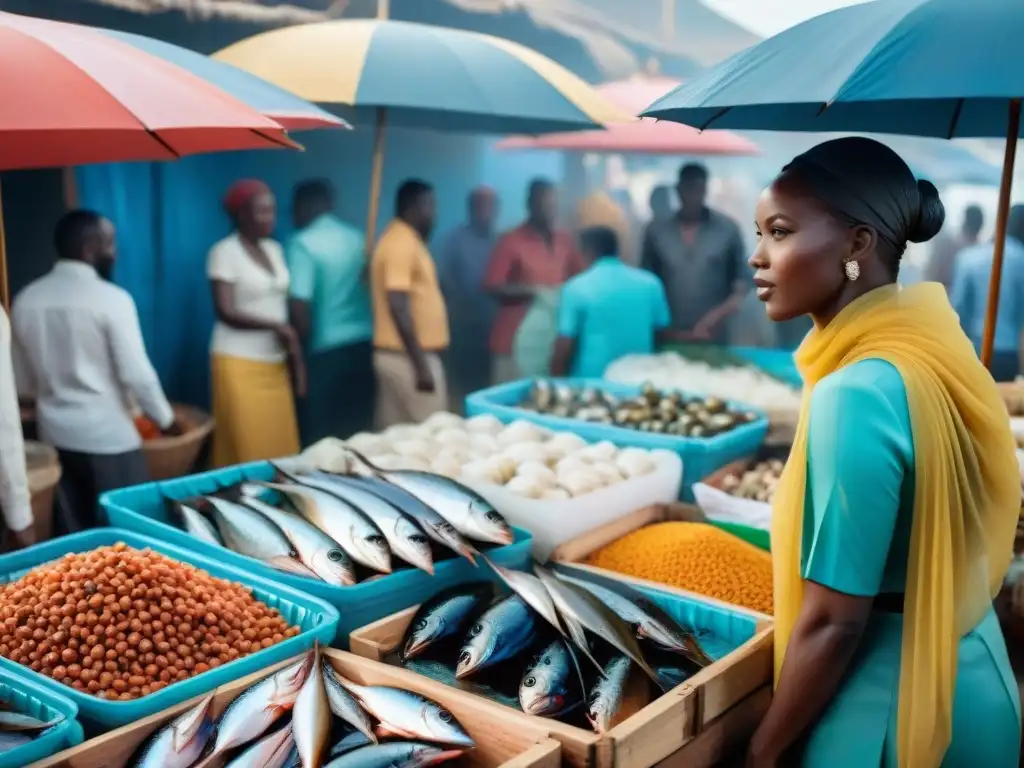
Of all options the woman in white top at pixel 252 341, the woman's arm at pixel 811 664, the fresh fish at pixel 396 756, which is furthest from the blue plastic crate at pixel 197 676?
the woman in white top at pixel 252 341

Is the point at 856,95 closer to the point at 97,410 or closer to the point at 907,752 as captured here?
the point at 907,752

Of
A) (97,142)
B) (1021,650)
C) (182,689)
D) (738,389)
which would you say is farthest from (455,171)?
(182,689)

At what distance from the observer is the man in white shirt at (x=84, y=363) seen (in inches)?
164

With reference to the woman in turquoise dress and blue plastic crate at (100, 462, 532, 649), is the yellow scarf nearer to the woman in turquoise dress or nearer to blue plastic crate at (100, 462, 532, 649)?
A: the woman in turquoise dress

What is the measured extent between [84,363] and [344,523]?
2.17 metres

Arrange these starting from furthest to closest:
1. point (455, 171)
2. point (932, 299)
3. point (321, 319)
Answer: point (455, 171), point (321, 319), point (932, 299)

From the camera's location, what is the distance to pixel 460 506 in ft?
8.87

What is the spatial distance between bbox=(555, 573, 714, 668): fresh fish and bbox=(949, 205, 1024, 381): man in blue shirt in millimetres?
5564

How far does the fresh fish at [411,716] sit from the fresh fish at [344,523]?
0.54 m

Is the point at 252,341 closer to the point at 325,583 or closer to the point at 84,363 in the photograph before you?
the point at 84,363

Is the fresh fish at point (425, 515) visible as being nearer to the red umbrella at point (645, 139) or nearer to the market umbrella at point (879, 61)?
the market umbrella at point (879, 61)

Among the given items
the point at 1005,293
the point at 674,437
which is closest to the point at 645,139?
the point at 1005,293

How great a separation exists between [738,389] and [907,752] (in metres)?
3.26

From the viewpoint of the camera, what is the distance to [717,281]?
6289mm
